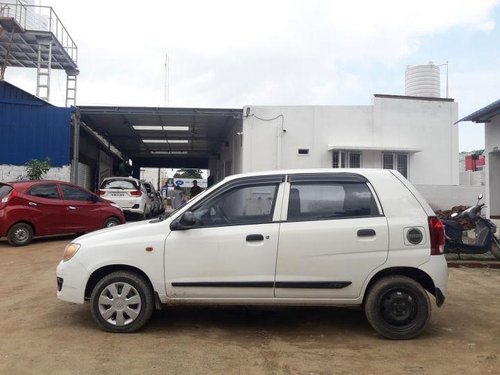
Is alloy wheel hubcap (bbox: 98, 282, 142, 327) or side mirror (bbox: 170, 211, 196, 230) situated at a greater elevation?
side mirror (bbox: 170, 211, 196, 230)

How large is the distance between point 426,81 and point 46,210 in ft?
45.6

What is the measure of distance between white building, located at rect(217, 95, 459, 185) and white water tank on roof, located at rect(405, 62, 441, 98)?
1564mm

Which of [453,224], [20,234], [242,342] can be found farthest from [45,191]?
[453,224]

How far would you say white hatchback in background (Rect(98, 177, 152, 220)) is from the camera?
55.9ft

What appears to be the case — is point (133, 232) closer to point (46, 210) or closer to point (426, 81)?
point (46, 210)

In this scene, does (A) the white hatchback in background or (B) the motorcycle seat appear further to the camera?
(A) the white hatchback in background

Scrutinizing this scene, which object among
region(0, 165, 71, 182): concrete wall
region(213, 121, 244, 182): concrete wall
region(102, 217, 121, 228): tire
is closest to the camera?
region(102, 217, 121, 228): tire

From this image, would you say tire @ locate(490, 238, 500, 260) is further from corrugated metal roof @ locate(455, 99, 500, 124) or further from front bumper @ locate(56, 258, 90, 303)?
front bumper @ locate(56, 258, 90, 303)

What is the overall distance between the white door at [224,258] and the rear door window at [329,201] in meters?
0.24

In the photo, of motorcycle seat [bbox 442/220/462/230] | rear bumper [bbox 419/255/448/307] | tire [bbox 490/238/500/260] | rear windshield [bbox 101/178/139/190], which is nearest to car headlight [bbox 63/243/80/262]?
rear bumper [bbox 419/255/448/307]

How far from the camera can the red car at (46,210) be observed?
37.9 ft

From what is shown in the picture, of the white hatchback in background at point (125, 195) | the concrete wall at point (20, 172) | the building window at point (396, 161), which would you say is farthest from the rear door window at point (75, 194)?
the building window at point (396, 161)

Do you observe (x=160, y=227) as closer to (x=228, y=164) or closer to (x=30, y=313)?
(x=30, y=313)

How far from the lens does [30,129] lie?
677 inches
